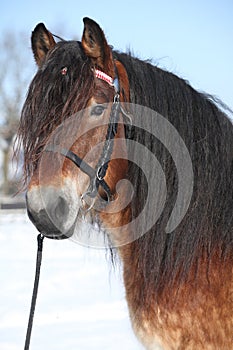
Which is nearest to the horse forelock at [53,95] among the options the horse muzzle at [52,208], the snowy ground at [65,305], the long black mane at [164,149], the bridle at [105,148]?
the long black mane at [164,149]

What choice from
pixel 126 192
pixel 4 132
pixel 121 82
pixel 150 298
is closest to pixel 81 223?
pixel 126 192

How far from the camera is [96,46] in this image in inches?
93.3

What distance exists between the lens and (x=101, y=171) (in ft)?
7.76

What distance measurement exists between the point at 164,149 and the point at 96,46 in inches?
23.8

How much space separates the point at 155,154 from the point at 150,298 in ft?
2.32

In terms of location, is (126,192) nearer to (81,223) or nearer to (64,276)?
(81,223)

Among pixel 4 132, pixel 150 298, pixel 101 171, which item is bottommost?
pixel 4 132

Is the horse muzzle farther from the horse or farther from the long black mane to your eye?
the long black mane

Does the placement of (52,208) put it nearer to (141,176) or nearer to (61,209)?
(61,209)

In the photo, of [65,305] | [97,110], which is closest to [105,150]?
[97,110]

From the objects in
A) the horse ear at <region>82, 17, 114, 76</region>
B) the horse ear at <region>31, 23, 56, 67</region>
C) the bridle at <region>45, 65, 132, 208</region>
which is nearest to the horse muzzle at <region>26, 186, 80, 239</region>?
the bridle at <region>45, 65, 132, 208</region>

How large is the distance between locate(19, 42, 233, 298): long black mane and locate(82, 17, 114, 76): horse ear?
5 centimetres

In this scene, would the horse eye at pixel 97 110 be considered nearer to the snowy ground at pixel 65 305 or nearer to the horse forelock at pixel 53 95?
the horse forelock at pixel 53 95

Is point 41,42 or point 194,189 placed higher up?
point 41,42
